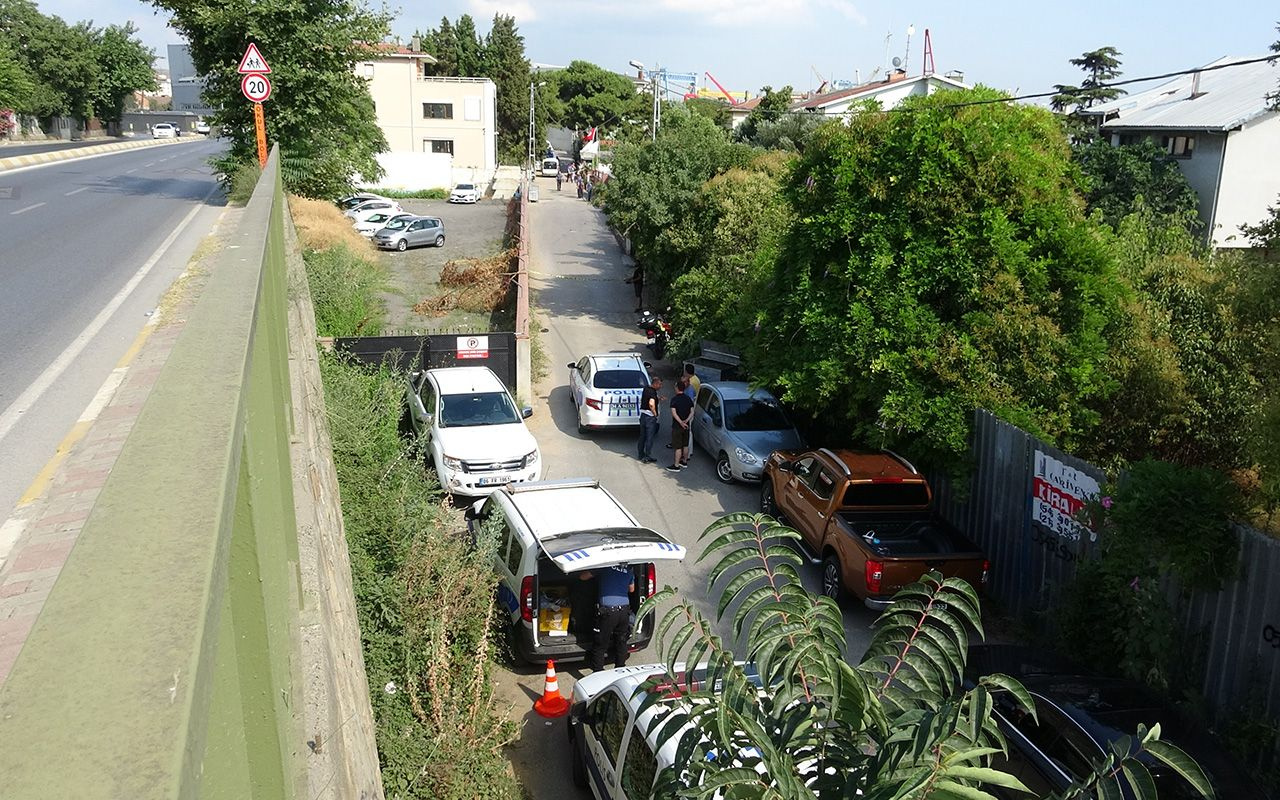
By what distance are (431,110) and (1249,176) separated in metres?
47.1

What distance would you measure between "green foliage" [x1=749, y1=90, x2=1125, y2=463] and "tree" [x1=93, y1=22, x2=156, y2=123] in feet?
248

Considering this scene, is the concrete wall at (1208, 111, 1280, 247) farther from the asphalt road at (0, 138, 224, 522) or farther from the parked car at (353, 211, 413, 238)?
the asphalt road at (0, 138, 224, 522)

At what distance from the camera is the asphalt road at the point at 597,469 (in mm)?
9172

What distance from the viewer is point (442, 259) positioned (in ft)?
112

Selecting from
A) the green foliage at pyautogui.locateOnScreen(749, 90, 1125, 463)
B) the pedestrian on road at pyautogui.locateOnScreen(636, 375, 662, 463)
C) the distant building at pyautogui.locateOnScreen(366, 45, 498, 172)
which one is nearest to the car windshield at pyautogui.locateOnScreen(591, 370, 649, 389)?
the pedestrian on road at pyautogui.locateOnScreen(636, 375, 662, 463)

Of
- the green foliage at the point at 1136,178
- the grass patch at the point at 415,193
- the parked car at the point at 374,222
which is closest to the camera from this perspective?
the green foliage at the point at 1136,178

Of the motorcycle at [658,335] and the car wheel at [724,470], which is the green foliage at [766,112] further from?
the car wheel at [724,470]

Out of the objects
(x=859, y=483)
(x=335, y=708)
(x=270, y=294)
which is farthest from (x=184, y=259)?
(x=335, y=708)

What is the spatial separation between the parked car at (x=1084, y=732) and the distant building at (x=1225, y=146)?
2806cm

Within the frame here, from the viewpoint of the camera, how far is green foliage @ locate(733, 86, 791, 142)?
4525 centimetres

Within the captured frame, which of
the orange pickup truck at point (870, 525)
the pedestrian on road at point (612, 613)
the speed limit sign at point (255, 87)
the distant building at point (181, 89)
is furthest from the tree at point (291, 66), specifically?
the distant building at point (181, 89)

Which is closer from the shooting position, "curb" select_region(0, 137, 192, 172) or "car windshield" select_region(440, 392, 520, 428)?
"car windshield" select_region(440, 392, 520, 428)

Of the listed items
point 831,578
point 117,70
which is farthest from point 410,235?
point 117,70

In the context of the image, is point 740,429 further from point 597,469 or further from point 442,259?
point 442,259
